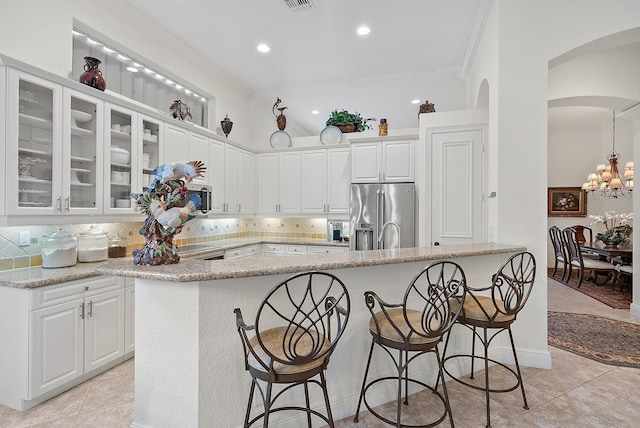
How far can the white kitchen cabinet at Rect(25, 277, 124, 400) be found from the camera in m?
2.18

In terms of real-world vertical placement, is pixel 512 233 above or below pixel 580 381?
above

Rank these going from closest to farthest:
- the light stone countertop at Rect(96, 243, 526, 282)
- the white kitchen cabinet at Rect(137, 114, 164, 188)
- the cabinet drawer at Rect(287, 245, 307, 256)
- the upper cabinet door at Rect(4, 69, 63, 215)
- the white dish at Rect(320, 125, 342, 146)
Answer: the light stone countertop at Rect(96, 243, 526, 282), the upper cabinet door at Rect(4, 69, 63, 215), the white kitchen cabinet at Rect(137, 114, 164, 188), the cabinet drawer at Rect(287, 245, 307, 256), the white dish at Rect(320, 125, 342, 146)

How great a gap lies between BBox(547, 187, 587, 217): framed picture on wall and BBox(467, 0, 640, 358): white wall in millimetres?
5763

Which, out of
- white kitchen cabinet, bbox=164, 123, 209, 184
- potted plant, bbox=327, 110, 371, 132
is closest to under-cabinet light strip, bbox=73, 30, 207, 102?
white kitchen cabinet, bbox=164, 123, 209, 184

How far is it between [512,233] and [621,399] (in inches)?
53.0

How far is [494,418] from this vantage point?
2057 mm

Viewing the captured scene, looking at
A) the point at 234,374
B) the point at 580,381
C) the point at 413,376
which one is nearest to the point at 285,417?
the point at 234,374

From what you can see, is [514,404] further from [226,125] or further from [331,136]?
[226,125]

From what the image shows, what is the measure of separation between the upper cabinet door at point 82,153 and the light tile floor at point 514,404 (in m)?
1.42

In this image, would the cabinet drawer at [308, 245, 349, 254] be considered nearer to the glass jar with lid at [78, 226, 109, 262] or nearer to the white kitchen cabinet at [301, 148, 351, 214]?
the white kitchen cabinet at [301, 148, 351, 214]

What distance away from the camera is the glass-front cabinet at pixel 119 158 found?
9.71 feet

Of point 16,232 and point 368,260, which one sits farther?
point 16,232

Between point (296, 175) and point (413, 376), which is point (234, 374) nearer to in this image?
point (413, 376)

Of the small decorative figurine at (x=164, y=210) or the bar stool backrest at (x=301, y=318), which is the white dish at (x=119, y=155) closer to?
the small decorative figurine at (x=164, y=210)
